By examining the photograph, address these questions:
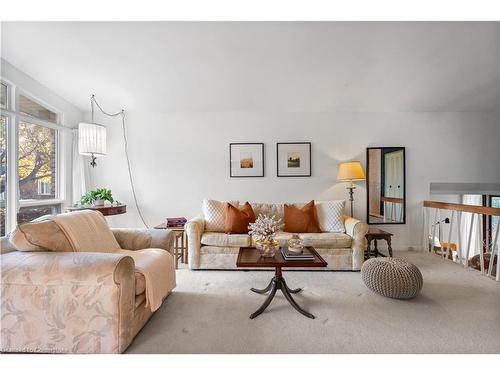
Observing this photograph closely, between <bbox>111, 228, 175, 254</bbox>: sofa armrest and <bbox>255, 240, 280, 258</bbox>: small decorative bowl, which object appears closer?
<bbox>255, 240, 280, 258</bbox>: small decorative bowl

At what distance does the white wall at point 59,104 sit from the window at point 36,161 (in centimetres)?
13

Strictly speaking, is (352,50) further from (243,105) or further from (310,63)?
(243,105)

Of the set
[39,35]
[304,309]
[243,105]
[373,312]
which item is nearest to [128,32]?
[39,35]

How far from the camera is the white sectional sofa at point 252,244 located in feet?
9.84

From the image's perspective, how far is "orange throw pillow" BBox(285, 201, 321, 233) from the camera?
11.0 feet

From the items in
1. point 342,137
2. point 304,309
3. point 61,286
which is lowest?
point 304,309

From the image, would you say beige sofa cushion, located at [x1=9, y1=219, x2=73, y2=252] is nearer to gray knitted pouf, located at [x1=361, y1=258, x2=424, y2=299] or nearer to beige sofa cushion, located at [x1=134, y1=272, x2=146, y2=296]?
beige sofa cushion, located at [x1=134, y1=272, x2=146, y2=296]

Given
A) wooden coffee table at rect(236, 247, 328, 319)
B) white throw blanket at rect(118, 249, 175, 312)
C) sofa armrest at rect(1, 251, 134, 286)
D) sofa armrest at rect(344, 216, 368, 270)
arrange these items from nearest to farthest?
sofa armrest at rect(1, 251, 134, 286) < white throw blanket at rect(118, 249, 175, 312) < wooden coffee table at rect(236, 247, 328, 319) < sofa armrest at rect(344, 216, 368, 270)

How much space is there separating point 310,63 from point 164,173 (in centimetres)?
269

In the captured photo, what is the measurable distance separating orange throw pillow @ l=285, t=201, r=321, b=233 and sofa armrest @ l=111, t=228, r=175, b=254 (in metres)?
1.67

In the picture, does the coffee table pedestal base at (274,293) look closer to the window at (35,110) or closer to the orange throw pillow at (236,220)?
the orange throw pillow at (236,220)

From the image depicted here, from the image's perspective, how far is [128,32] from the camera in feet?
8.13

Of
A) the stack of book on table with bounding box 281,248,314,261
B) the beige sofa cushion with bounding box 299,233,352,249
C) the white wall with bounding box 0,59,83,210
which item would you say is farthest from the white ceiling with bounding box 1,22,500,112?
the stack of book on table with bounding box 281,248,314,261

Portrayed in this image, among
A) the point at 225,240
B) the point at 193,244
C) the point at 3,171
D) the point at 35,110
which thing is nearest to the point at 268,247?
the point at 225,240
